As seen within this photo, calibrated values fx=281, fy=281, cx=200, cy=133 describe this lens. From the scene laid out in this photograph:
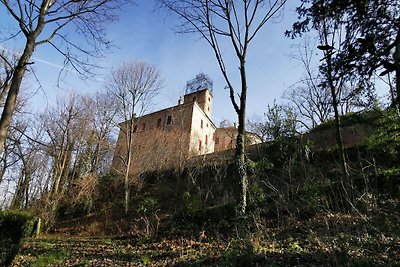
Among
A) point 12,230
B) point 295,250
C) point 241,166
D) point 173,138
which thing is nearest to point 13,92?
point 12,230

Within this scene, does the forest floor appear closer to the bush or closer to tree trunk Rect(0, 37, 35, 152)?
the bush

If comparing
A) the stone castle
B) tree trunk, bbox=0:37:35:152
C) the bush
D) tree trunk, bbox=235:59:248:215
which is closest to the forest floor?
the bush

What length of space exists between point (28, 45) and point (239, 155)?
22.3 ft

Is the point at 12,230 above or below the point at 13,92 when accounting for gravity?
below

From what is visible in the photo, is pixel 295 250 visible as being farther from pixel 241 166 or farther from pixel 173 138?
pixel 173 138

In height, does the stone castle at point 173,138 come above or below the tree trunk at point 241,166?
above

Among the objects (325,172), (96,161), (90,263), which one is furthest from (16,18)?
(96,161)

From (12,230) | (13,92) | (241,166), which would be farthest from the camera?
(241,166)

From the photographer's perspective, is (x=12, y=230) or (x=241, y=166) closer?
(x=12, y=230)

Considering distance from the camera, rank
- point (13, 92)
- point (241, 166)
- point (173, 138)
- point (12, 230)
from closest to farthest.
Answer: point (13, 92) < point (12, 230) < point (241, 166) < point (173, 138)

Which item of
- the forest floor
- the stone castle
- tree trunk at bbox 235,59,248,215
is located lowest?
the forest floor

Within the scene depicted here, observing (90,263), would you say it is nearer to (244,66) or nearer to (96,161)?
(244,66)

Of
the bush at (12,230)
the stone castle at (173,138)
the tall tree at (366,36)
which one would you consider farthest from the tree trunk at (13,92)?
the stone castle at (173,138)

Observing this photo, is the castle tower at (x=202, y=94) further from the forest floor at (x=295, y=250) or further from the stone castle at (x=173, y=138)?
the forest floor at (x=295, y=250)
